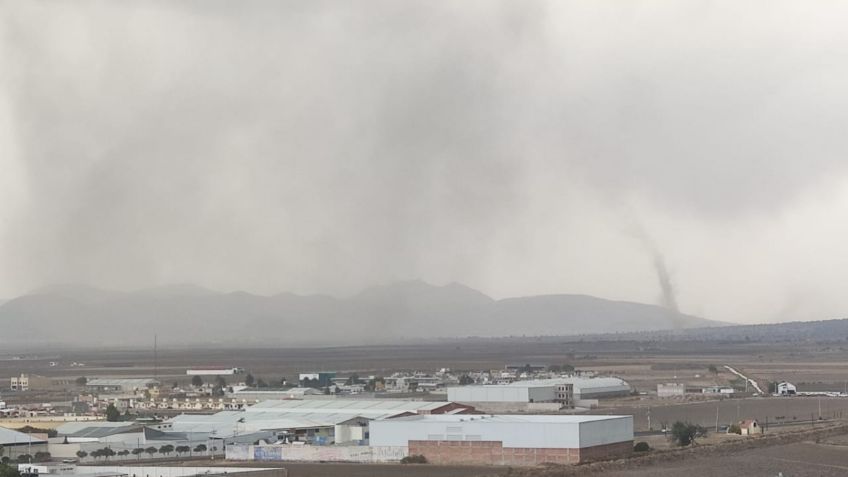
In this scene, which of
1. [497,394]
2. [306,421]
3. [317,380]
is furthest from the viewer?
[317,380]

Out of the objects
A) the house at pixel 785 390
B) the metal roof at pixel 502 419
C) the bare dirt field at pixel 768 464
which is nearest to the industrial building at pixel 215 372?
the house at pixel 785 390

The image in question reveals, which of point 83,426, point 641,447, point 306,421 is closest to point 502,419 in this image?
point 641,447

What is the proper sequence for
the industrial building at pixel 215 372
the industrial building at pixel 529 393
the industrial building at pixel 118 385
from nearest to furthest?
the industrial building at pixel 529 393, the industrial building at pixel 118 385, the industrial building at pixel 215 372

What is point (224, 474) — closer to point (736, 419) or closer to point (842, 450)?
point (842, 450)

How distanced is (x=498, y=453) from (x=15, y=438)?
17636mm

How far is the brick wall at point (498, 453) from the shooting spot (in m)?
44.5

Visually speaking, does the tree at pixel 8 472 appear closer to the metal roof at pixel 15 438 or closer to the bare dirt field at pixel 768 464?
the metal roof at pixel 15 438

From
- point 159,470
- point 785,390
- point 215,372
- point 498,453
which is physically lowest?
point 159,470

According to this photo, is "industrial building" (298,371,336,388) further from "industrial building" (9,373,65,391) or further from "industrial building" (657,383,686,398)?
"industrial building" (657,383,686,398)

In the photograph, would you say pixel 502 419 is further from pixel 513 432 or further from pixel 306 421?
pixel 306 421

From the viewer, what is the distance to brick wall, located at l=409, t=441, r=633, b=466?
146 feet

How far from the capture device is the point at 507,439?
45688mm

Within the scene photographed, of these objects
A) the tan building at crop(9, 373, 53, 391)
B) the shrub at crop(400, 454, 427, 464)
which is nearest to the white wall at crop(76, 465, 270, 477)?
the shrub at crop(400, 454, 427, 464)

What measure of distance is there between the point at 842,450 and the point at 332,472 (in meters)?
17.6
